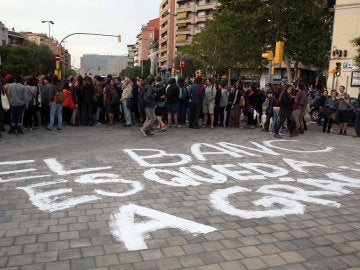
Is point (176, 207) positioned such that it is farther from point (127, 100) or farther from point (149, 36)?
point (149, 36)

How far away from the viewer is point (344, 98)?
1345 cm

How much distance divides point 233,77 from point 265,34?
34.3 metres

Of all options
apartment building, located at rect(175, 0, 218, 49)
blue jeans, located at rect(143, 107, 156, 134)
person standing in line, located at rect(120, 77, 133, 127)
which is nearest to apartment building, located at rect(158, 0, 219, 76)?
apartment building, located at rect(175, 0, 218, 49)

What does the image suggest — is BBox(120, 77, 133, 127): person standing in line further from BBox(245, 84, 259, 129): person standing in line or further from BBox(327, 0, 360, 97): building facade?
BBox(327, 0, 360, 97): building facade

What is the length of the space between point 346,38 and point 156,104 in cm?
2558

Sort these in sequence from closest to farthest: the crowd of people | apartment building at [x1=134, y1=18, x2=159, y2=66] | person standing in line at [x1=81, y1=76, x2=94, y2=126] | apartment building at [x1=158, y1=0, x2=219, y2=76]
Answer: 1. the crowd of people
2. person standing in line at [x1=81, y1=76, x2=94, y2=126]
3. apartment building at [x1=158, y1=0, x2=219, y2=76]
4. apartment building at [x1=134, y1=18, x2=159, y2=66]

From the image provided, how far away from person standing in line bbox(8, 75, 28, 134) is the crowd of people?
0.09ft

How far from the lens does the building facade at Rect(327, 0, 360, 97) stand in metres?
30.8

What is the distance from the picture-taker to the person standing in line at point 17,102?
11039mm

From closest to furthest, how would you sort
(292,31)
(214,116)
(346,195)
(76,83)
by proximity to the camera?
(346,195)
(76,83)
(214,116)
(292,31)

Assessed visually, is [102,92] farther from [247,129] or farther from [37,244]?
[37,244]

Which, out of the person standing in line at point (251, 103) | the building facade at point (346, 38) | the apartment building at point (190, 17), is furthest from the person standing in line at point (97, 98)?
the apartment building at point (190, 17)

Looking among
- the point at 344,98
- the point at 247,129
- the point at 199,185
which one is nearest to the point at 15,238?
the point at 199,185

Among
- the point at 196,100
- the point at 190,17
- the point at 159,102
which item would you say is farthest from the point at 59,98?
the point at 190,17
